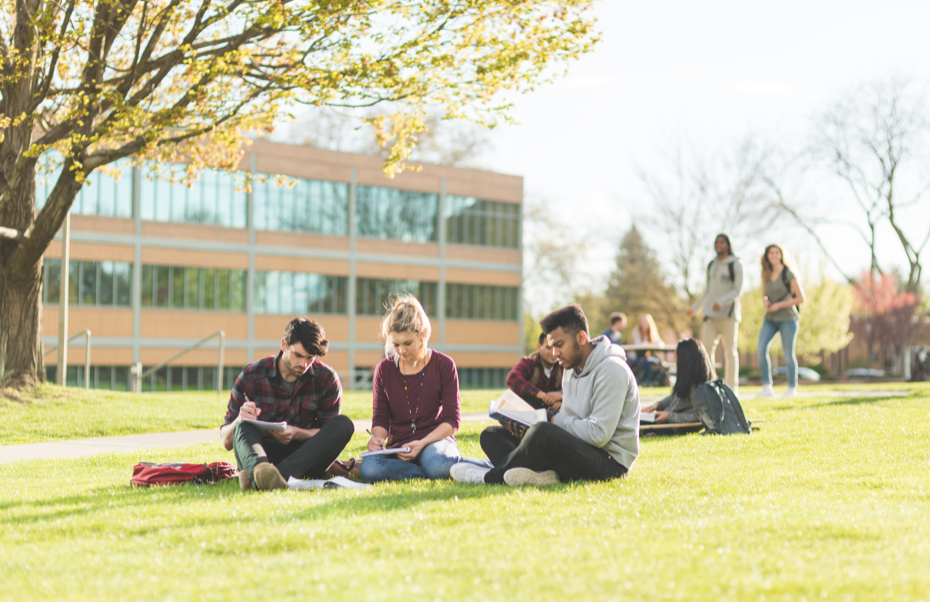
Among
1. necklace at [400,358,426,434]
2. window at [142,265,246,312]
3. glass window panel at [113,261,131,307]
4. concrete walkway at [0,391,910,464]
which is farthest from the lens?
window at [142,265,246,312]

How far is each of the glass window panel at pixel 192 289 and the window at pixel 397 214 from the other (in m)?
8.46

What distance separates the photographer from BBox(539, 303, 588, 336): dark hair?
5.56m

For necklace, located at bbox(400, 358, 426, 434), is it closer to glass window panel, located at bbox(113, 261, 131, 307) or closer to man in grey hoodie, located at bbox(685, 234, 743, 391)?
man in grey hoodie, located at bbox(685, 234, 743, 391)

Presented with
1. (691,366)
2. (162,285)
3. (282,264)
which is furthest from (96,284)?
(691,366)

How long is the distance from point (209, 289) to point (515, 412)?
118 ft

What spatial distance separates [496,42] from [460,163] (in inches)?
1511

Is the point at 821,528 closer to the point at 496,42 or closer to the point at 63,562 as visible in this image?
the point at 63,562

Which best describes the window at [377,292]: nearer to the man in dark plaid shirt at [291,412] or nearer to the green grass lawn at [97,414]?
the green grass lawn at [97,414]

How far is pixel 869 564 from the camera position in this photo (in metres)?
3.34

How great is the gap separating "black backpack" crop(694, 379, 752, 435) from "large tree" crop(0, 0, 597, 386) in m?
6.74

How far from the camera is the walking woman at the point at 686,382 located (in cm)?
877

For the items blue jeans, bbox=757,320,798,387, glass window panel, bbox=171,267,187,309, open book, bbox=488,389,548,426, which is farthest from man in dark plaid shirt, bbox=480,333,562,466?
glass window panel, bbox=171,267,187,309

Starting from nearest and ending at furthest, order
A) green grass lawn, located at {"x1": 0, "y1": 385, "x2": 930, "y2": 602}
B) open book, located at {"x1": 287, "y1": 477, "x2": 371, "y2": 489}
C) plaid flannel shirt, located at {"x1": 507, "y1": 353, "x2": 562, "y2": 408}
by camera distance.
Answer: green grass lawn, located at {"x1": 0, "y1": 385, "x2": 930, "y2": 602}
open book, located at {"x1": 287, "y1": 477, "x2": 371, "y2": 489}
plaid flannel shirt, located at {"x1": 507, "y1": 353, "x2": 562, "y2": 408}

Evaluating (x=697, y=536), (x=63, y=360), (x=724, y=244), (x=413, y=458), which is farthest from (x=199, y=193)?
(x=697, y=536)
